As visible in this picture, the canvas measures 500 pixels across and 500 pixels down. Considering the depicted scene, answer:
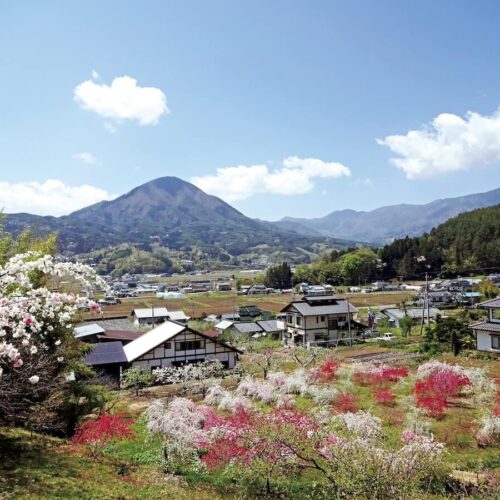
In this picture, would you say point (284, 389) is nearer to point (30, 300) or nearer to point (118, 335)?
point (30, 300)

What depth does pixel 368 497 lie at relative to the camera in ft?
24.1

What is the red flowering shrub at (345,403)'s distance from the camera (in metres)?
18.1

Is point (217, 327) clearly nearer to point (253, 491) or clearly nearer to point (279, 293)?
point (253, 491)

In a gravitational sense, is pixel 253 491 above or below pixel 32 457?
below

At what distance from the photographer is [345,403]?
1889cm

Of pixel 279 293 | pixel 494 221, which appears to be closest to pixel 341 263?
pixel 279 293

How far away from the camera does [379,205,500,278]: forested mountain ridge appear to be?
96.3 metres

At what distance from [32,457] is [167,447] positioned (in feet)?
12.1

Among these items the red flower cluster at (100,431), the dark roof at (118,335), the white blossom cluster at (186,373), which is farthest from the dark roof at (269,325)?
the red flower cluster at (100,431)

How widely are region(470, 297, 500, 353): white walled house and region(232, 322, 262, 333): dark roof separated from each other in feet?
77.4

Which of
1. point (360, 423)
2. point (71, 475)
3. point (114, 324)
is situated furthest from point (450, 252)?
point (71, 475)

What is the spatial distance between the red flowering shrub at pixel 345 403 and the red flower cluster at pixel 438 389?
2.80 m

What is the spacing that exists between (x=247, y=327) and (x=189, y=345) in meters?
19.2

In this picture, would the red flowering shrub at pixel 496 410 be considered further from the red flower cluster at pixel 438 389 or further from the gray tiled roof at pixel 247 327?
the gray tiled roof at pixel 247 327
